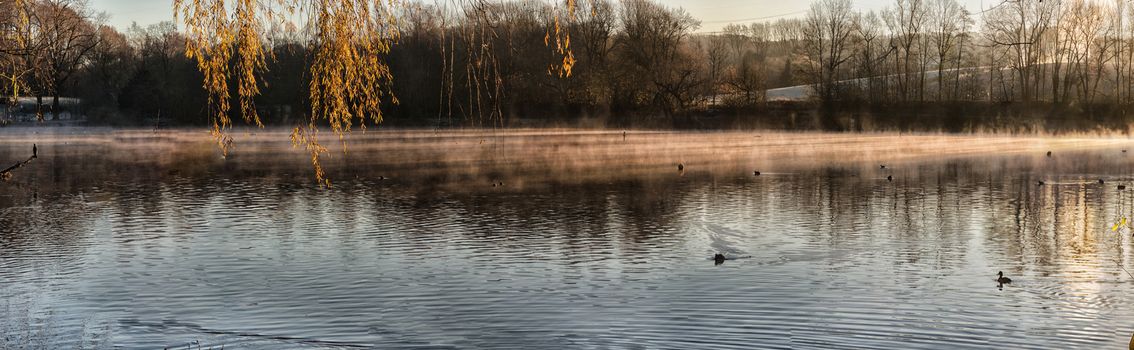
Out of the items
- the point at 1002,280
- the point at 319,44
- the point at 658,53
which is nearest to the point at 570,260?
the point at 1002,280

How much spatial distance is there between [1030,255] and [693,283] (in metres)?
5.24

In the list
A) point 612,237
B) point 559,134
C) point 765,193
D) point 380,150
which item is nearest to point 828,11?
point 559,134

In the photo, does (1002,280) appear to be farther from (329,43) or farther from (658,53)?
(658,53)

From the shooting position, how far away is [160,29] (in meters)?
101

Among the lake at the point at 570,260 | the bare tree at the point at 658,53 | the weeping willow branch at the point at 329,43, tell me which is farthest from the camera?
the bare tree at the point at 658,53

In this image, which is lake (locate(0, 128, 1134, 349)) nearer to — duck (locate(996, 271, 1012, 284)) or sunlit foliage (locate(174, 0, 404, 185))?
duck (locate(996, 271, 1012, 284))

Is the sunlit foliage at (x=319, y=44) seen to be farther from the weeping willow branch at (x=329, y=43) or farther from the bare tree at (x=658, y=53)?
the bare tree at (x=658, y=53)

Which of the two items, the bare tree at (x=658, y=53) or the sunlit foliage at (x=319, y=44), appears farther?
the bare tree at (x=658, y=53)

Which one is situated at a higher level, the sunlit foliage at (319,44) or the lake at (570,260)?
the sunlit foliage at (319,44)

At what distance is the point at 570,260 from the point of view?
14898mm

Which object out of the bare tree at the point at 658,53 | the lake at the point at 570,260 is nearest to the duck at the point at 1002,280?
the lake at the point at 570,260

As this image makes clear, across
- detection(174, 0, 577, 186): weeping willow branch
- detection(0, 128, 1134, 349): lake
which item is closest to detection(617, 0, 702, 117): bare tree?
detection(0, 128, 1134, 349): lake

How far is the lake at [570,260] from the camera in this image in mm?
10867

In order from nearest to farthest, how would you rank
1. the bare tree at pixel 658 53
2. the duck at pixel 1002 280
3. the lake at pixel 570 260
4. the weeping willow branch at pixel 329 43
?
the weeping willow branch at pixel 329 43, the lake at pixel 570 260, the duck at pixel 1002 280, the bare tree at pixel 658 53
